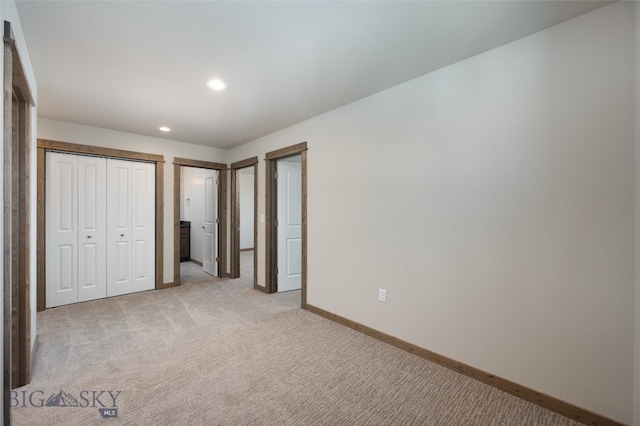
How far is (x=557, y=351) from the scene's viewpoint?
180 centimetres

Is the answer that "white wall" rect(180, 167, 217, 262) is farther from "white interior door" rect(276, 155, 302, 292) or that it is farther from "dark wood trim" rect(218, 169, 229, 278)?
"white interior door" rect(276, 155, 302, 292)

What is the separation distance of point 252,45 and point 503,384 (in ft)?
9.50

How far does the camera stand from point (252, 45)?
79.0 inches

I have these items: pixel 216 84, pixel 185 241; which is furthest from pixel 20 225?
pixel 185 241

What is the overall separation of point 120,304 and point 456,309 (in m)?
3.98

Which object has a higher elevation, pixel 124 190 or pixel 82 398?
pixel 124 190

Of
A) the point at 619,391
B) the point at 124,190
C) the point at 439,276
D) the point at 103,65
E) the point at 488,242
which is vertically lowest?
the point at 619,391

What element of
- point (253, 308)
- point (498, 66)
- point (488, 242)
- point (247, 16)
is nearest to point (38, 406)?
point (253, 308)

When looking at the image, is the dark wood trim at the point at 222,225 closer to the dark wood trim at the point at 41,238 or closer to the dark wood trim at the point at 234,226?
the dark wood trim at the point at 234,226

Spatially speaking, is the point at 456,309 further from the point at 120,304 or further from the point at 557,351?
the point at 120,304

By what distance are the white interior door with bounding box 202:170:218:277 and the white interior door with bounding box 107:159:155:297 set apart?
1.07 meters

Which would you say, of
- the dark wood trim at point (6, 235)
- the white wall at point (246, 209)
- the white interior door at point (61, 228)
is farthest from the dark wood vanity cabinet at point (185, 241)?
the dark wood trim at point (6, 235)

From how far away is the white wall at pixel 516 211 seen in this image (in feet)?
5.34

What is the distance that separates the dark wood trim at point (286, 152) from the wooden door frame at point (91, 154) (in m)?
1.74
